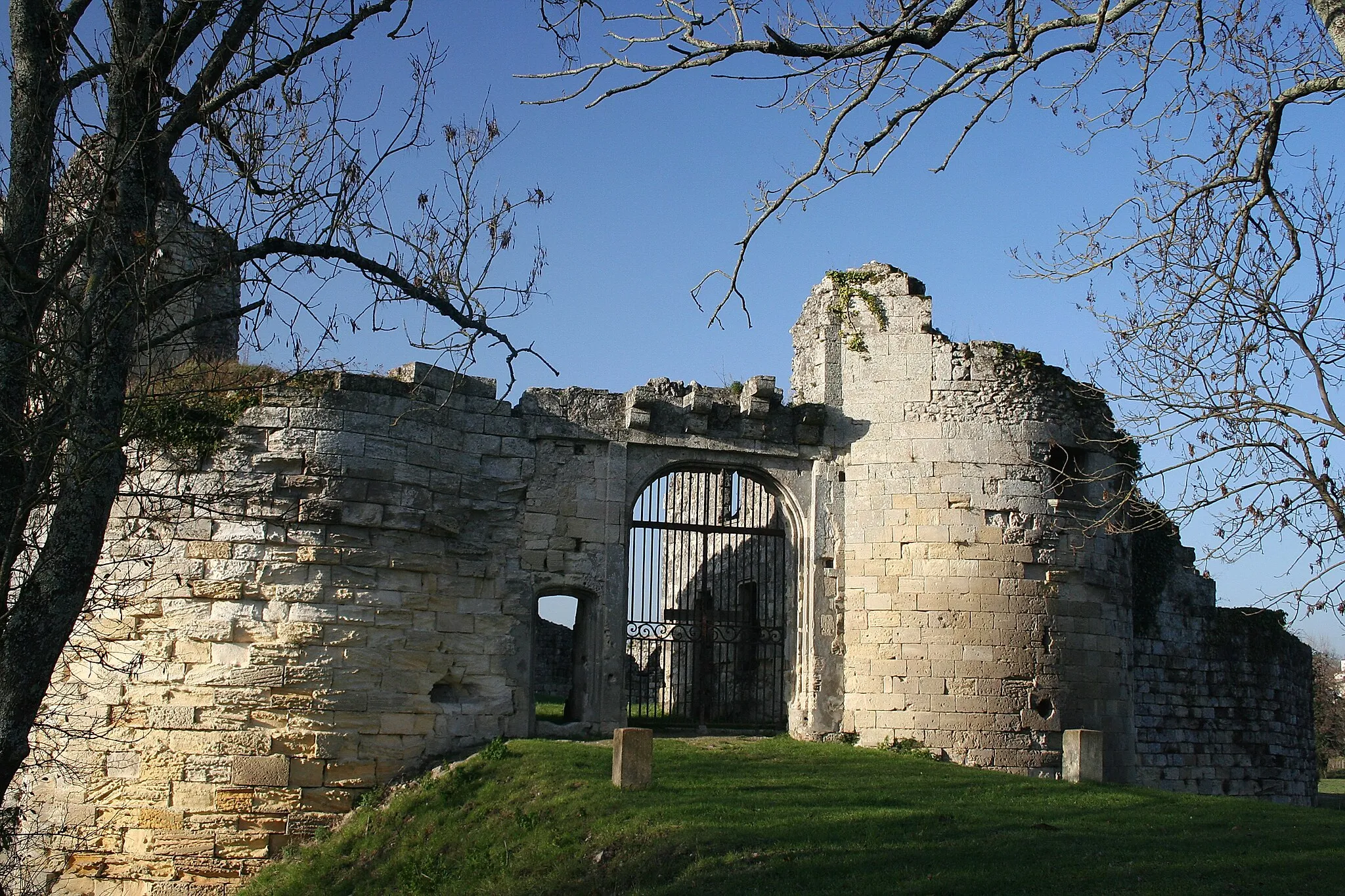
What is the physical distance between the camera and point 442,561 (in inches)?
522

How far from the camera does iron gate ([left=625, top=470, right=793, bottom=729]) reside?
49.0 ft

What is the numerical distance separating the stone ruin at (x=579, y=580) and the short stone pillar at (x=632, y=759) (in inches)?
99.3

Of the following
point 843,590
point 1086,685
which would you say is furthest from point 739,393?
point 1086,685

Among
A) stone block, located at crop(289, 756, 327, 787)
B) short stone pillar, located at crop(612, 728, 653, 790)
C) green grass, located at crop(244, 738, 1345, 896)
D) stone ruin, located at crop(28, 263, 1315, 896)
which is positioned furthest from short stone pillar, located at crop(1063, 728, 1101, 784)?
stone block, located at crop(289, 756, 327, 787)

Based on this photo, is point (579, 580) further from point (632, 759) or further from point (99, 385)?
point (99, 385)

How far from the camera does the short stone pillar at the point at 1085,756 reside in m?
12.6

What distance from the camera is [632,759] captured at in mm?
11148

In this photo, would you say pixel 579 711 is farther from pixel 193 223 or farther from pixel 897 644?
pixel 193 223

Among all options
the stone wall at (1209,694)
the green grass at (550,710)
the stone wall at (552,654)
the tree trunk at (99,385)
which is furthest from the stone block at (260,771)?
the stone wall at (1209,694)

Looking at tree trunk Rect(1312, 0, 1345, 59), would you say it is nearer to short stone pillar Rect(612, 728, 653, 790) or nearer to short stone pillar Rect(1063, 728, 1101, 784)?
short stone pillar Rect(612, 728, 653, 790)

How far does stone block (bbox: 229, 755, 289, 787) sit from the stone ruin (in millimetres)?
24

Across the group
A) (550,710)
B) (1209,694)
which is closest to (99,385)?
(550,710)

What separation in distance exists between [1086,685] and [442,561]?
7.06 m

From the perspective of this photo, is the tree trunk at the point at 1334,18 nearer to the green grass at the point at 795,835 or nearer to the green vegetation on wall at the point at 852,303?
the green grass at the point at 795,835
